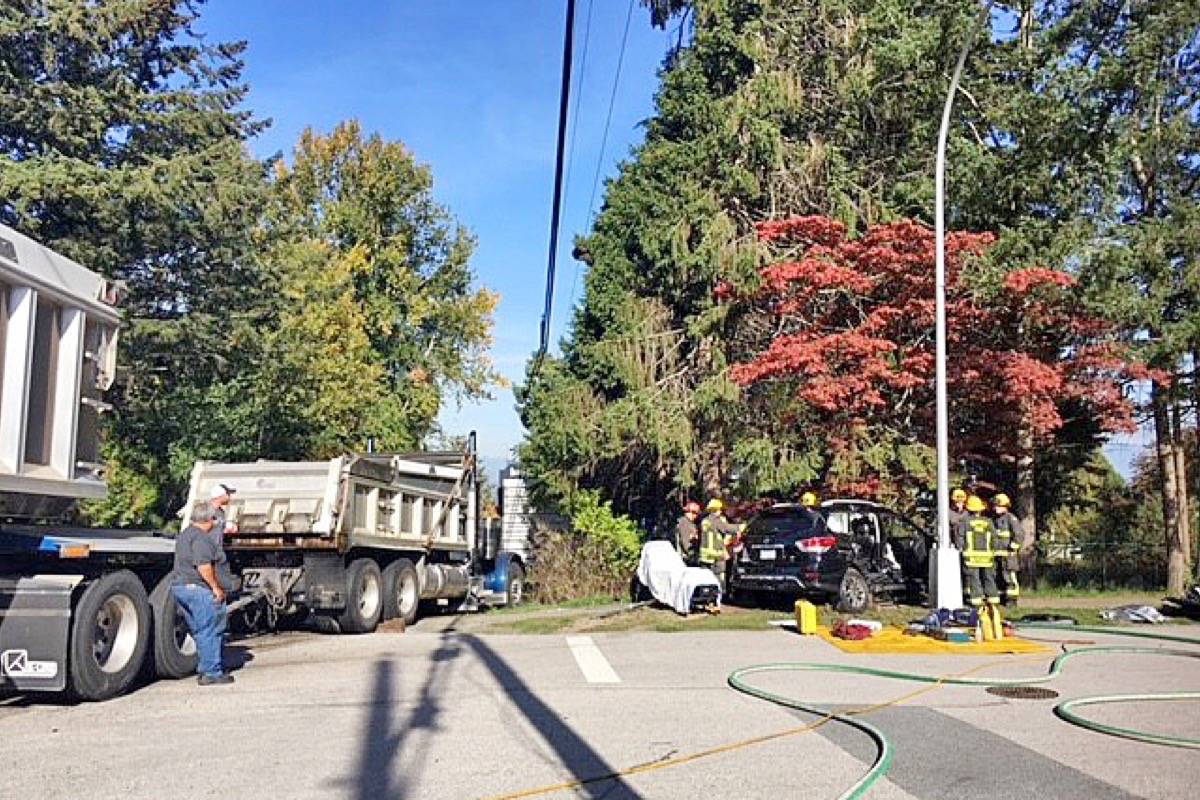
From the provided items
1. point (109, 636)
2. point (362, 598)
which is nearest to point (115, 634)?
point (109, 636)

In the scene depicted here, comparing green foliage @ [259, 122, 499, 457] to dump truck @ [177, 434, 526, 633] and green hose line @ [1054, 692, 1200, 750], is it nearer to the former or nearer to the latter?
dump truck @ [177, 434, 526, 633]

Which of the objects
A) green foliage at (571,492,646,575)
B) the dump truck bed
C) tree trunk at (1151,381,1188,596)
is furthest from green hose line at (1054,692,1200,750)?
green foliage at (571,492,646,575)

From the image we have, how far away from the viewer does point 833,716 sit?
8.32 metres

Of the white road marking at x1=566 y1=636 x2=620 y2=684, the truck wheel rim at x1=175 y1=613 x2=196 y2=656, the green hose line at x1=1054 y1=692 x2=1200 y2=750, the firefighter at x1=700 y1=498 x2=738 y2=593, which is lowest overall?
the white road marking at x1=566 y1=636 x2=620 y2=684

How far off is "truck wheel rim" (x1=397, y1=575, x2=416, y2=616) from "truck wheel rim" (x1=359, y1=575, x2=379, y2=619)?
86 cm

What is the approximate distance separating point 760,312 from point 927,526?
5.15 metres

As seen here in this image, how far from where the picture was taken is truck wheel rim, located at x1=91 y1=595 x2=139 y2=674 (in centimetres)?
944

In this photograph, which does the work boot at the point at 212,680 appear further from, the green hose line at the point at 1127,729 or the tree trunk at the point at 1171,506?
the tree trunk at the point at 1171,506

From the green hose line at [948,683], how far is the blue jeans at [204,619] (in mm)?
4644

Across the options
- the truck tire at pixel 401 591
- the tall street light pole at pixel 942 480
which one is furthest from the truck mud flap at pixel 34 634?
the tall street light pole at pixel 942 480

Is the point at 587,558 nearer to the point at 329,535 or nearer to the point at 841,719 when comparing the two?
the point at 329,535

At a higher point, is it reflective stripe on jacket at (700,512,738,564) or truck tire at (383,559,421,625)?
reflective stripe on jacket at (700,512,738,564)

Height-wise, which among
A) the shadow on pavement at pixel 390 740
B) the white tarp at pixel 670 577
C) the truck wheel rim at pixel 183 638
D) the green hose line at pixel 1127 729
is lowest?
the shadow on pavement at pixel 390 740

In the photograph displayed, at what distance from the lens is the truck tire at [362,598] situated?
14.6m
